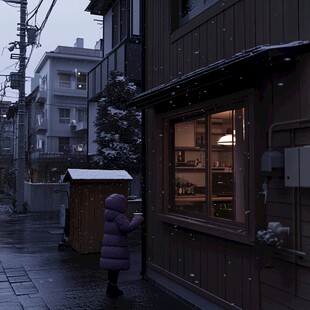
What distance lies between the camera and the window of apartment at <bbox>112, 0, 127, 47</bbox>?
17281 mm

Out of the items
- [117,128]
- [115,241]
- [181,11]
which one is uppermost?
[181,11]

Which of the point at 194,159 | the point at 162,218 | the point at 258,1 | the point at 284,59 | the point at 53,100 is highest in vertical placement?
the point at 53,100

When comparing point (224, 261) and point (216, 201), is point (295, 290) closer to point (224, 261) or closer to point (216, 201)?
point (224, 261)

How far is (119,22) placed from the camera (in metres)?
17.8

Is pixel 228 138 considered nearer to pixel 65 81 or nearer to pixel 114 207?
pixel 114 207

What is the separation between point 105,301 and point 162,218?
1496 millimetres

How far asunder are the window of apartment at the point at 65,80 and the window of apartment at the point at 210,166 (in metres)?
32.7

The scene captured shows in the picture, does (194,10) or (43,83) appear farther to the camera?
(43,83)

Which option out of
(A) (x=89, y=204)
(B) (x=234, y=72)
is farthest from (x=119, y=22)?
(B) (x=234, y=72)

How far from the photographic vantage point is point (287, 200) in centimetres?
453

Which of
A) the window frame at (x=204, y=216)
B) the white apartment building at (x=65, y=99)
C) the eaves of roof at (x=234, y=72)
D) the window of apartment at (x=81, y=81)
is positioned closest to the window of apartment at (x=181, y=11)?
the eaves of roof at (x=234, y=72)

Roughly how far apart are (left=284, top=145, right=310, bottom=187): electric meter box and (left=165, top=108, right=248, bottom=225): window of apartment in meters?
0.90

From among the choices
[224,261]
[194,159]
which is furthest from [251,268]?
[194,159]

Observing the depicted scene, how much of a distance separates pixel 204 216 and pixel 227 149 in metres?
1.00
